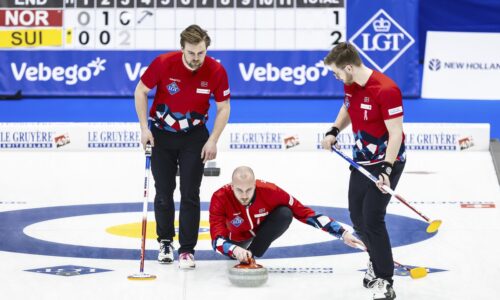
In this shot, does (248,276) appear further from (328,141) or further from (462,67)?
(462,67)

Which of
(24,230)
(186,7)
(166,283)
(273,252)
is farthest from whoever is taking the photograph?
(186,7)

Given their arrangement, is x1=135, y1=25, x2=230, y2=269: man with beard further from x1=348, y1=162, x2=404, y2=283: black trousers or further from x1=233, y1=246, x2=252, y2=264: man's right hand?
x1=348, y1=162, x2=404, y2=283: black trousers

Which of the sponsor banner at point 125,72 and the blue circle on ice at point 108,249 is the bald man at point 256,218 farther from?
the sponsor banner at point 125,72

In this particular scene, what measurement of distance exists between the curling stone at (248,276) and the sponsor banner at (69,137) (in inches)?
234

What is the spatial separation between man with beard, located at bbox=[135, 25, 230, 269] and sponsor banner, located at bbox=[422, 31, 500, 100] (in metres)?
8.63

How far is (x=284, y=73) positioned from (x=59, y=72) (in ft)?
10.2

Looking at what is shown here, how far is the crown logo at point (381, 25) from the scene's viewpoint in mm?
13867

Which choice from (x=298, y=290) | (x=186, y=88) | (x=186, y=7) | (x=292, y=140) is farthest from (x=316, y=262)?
(x=186, y=7)

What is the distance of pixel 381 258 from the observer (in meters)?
5.27

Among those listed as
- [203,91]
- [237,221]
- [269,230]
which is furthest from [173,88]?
[269,230]

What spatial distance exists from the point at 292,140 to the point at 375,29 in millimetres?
2965

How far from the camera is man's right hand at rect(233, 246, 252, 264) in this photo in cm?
568

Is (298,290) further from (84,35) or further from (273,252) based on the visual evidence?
(84,35)

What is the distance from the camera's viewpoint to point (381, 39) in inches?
547
